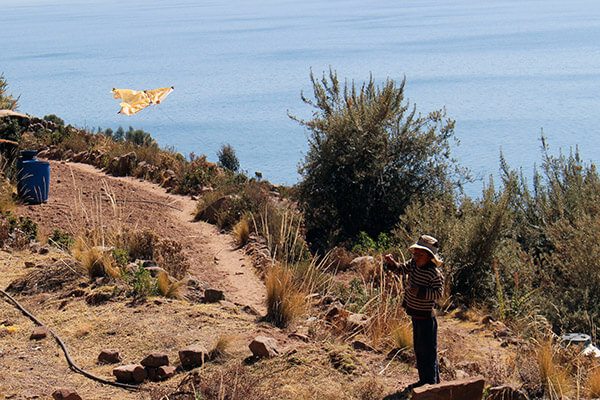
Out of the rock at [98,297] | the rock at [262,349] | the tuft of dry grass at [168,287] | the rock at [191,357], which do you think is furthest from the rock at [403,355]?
the rock at [98,297]

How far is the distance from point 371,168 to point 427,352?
34.2 feet

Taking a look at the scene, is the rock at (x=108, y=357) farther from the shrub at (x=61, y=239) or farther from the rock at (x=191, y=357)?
the shrub at (x=61, y=239)

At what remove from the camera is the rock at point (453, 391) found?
6566 mm

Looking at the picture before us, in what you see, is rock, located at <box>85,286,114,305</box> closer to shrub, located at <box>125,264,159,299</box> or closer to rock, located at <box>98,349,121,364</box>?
shrub, located at <box>125,264,159,299</box>

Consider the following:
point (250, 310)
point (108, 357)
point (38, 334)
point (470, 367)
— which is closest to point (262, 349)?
point (108, 357)

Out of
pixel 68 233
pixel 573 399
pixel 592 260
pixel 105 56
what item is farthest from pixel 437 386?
pixel 105 56

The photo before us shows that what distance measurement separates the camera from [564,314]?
11.1 meters

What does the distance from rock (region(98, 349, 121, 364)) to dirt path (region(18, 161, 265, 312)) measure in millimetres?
2600

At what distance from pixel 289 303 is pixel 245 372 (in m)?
2.10

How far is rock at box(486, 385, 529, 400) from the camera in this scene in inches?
277

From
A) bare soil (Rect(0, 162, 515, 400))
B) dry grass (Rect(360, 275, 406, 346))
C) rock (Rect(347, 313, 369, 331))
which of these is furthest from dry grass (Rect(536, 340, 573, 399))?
rock (Rect(347, 313, 369, 331))

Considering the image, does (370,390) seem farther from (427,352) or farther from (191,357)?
(191,357)

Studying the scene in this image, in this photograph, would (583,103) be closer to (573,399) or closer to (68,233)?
(68,233)

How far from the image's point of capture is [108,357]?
8.14 meters
